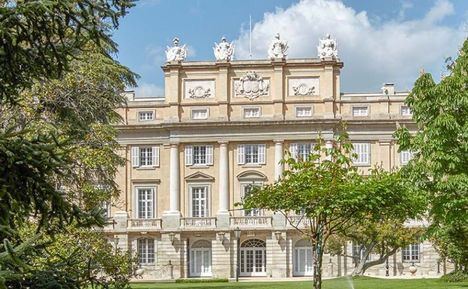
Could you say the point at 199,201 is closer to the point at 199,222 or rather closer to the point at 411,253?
the point at 199,222

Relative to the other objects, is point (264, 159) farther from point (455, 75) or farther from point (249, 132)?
point (455, 75)

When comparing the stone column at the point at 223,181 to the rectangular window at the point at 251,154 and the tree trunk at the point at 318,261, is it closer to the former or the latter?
the rectangular window at the point at 251,154

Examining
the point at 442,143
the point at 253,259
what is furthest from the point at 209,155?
the point at 442,143

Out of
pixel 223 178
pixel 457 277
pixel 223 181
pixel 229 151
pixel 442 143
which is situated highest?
pixel 229 151

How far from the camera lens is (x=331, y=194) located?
17594mm

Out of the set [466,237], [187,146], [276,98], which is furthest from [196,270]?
[466,237]

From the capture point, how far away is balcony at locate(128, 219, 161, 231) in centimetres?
5034

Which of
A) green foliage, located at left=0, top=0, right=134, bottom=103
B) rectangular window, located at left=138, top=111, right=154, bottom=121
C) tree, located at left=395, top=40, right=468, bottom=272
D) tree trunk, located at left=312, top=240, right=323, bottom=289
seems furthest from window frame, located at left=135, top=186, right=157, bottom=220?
green foliage, located at left=0, top=0, right=134, bottom=103

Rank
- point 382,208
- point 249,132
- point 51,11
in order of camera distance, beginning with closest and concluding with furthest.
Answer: point 51,11
point 382,208
point 249,132

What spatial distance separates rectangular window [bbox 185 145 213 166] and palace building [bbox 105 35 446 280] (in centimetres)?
6

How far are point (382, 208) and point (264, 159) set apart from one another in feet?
107

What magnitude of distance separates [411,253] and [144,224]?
54.5ft

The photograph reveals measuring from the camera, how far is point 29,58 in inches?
253

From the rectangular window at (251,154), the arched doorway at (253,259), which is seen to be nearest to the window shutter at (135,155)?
the rectangular window at (251,154)
